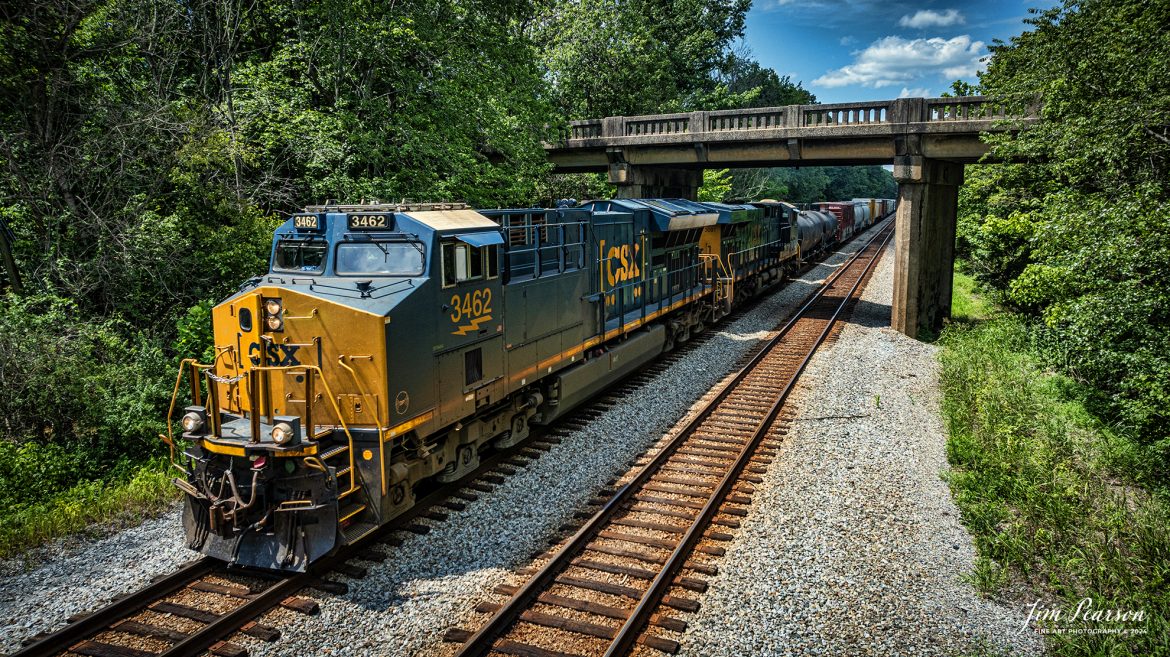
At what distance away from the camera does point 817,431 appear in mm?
11945

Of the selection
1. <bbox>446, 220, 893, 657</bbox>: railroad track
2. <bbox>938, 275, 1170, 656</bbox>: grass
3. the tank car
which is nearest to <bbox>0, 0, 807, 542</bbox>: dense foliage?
the tank car

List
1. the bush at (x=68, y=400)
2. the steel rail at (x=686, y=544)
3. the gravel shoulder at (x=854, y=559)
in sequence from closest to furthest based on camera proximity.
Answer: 1. the steel rail at (x=686, y=544)
2. the gravel shoulder at (x=854, y=559)
3. the bush at (x=68, y=400)

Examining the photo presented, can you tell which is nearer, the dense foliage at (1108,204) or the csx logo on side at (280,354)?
the csx logo on side at (280,354)

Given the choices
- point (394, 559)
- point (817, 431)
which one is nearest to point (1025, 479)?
point (817, 431)

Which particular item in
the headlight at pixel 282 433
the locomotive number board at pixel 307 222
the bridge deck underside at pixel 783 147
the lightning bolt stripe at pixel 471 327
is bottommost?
the headlight at pixel 282 433

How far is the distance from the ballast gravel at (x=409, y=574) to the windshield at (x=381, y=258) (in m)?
3.13

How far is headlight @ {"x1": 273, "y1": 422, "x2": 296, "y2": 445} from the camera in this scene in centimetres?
657

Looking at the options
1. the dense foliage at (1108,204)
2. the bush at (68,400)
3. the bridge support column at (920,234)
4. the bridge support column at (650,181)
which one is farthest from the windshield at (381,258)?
the bridge support column at (650,181)

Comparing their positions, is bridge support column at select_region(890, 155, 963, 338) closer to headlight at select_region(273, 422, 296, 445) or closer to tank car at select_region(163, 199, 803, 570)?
tank car at select_region(163, 199, 803, 570)

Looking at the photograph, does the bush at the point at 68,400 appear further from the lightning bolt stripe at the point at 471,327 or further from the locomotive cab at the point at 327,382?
the lightning bolt stripe at the point at 471,327

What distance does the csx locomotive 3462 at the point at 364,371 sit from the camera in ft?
22.8

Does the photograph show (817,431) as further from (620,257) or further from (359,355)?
(359,355)

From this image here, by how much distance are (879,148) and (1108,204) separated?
950cm

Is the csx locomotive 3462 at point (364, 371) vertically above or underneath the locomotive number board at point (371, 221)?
underneath
